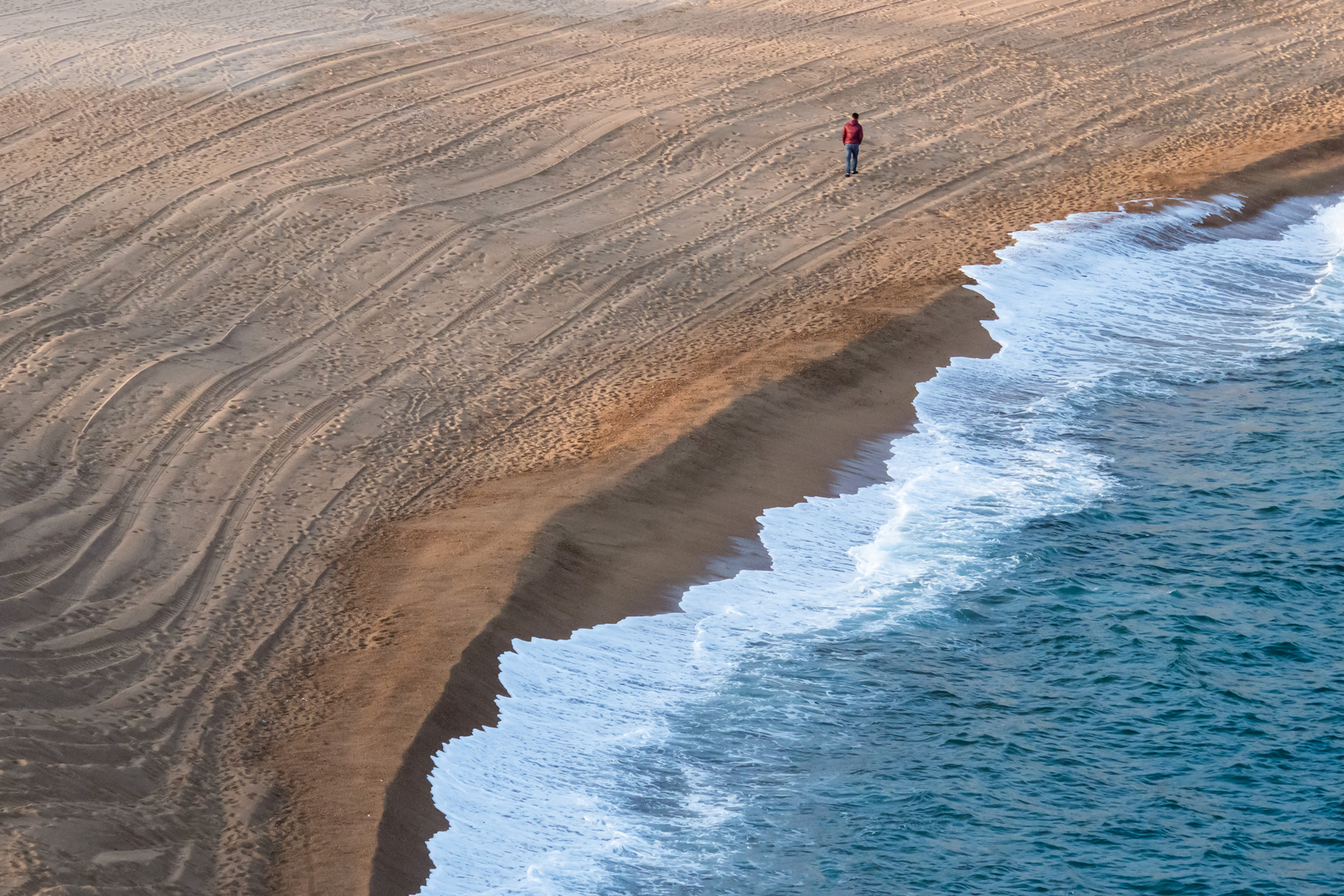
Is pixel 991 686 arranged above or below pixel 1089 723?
above

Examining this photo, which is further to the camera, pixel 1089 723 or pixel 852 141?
pixel 852 141

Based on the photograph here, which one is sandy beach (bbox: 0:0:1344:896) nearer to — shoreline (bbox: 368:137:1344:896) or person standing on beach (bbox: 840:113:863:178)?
shoreline (bbox: 368:137:1344:896)

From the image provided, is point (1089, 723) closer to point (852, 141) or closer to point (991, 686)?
point (991, 686)

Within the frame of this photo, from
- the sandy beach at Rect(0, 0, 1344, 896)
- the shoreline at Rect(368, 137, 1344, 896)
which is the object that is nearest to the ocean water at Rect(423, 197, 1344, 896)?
the shoreline at Rect(368, 137, 1344, 896)

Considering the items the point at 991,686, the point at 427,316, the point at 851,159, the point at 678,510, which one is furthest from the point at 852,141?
the point at 991,686

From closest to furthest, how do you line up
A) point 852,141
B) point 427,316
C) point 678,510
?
point 678,510 → point 427,316 → point 852,141
